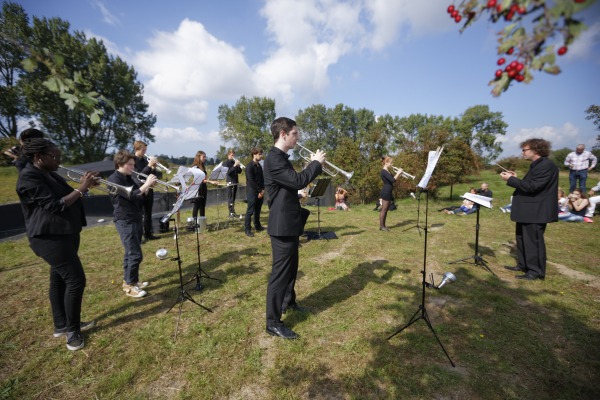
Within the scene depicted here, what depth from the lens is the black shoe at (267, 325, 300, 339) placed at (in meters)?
3.51

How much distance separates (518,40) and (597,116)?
15413 mm

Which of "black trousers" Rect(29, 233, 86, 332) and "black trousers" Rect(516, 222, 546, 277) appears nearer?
"black trousers" Rect(29, 233, 86, 332)

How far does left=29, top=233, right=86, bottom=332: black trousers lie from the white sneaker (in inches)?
44.3

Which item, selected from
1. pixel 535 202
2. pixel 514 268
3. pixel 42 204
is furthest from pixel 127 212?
pixel 514 268

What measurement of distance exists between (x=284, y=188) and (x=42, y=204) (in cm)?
277

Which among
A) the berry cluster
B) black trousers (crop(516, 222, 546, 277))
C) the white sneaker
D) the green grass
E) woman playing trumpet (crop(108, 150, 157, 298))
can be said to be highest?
the berry cluster

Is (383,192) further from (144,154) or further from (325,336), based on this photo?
(144,154)

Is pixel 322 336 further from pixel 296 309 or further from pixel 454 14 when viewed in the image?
pixel 454 14

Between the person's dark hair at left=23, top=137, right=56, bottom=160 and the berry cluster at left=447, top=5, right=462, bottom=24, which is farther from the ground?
the berry cluster at left=447, top=5, right=462, bottom=24

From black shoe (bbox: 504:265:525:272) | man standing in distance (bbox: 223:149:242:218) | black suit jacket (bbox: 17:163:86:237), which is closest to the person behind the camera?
black suit jacket (bbox: 17:163:86:237)

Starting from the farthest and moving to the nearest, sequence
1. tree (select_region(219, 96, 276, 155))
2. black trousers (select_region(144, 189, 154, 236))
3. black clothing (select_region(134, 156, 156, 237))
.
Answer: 1. tree (select_region(219, 96, 276, 155))
2. black trousers (select_region(144, 189, 154, 236))
3. black clothing (select_region(134, 156, 156, 237))

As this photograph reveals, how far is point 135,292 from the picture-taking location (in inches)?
186

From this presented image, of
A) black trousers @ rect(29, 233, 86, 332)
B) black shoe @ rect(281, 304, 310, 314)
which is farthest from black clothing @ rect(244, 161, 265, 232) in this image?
black trousers @ rect(29, 233, 86, 332)

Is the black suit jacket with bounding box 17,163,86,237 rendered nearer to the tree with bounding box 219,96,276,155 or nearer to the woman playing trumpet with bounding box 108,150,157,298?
the woman playing trumpet with bounding box 108,150,157,298
